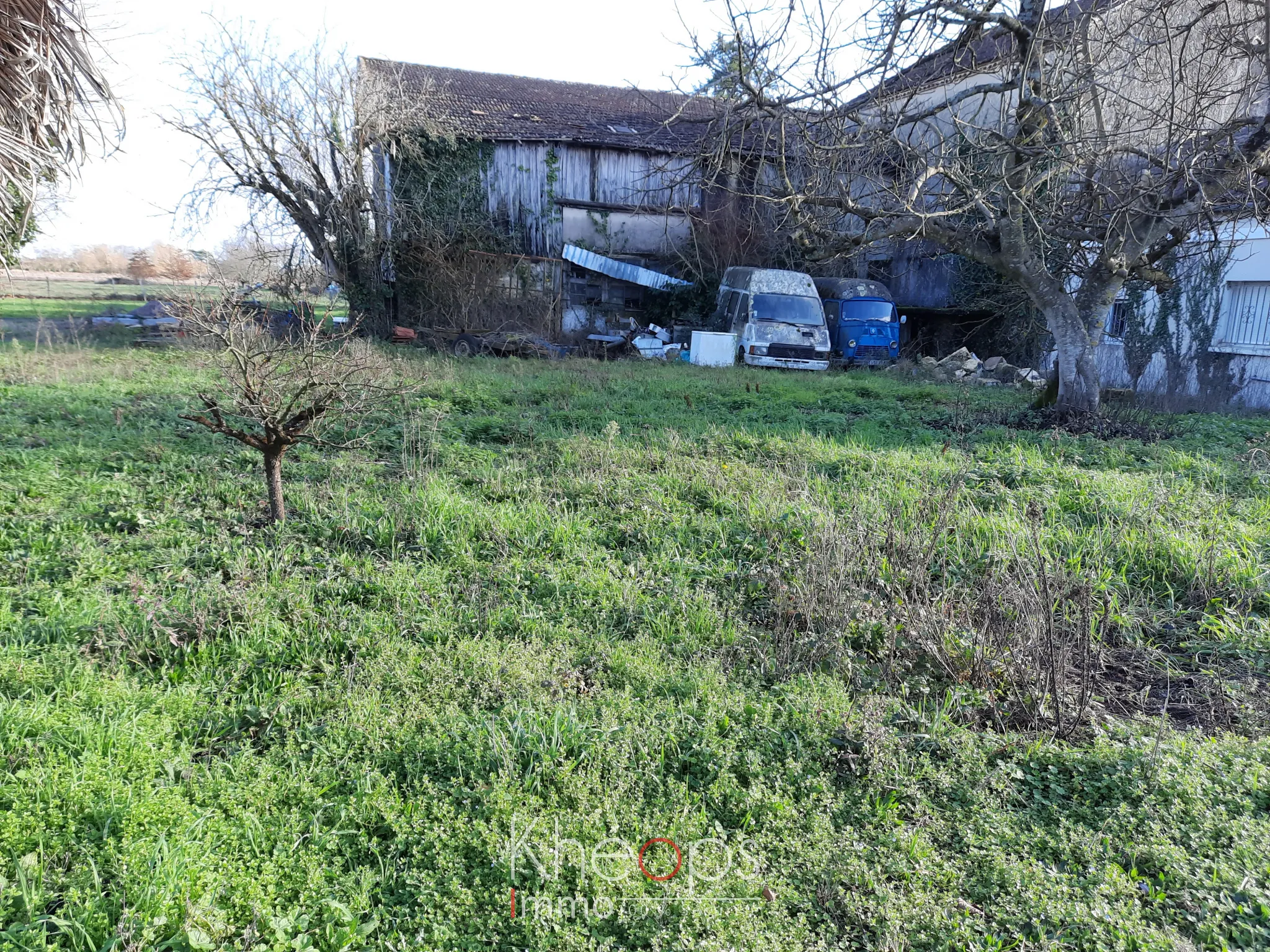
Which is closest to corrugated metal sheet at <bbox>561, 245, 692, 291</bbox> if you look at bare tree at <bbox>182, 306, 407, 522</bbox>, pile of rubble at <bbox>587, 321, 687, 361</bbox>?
pile of rubble at <bbox>587, 321, 687, 361</bbox>

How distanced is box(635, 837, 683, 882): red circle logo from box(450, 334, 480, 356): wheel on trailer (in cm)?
1449

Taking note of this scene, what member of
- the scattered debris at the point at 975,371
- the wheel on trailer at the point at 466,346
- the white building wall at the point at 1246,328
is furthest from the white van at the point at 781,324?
the white building wall at the point at 1246,328

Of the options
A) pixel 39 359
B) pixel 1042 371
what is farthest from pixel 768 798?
pixel 1042 371

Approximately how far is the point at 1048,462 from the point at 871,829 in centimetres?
592

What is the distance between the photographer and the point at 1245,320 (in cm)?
1417

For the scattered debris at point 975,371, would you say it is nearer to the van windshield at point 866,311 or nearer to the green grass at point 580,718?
the van windshield at point 866,311

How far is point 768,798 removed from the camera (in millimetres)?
2959

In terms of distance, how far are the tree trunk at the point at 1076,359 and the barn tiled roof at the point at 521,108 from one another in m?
11.3

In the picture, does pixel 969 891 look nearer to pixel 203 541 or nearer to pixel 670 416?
pixel 203 541

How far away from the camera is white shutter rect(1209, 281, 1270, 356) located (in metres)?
13.9

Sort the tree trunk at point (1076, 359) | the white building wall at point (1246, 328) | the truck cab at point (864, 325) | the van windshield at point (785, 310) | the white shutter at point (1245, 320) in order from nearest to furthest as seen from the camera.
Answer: the tree trunk at point (1076, 359) < the white building wall at point (1246, 328) < the white shutter at point (1245, 320) < the van windshield at point (785, 310) < the truck cab at point (864, 325)

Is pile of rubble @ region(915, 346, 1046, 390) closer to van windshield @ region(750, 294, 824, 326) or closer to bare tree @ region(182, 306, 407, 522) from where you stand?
van windshield @ region(750, 294, 824, 326)

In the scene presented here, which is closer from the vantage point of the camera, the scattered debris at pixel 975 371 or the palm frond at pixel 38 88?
the palm frond at pixel 38 88

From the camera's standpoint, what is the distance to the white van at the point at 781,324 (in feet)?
55.0
